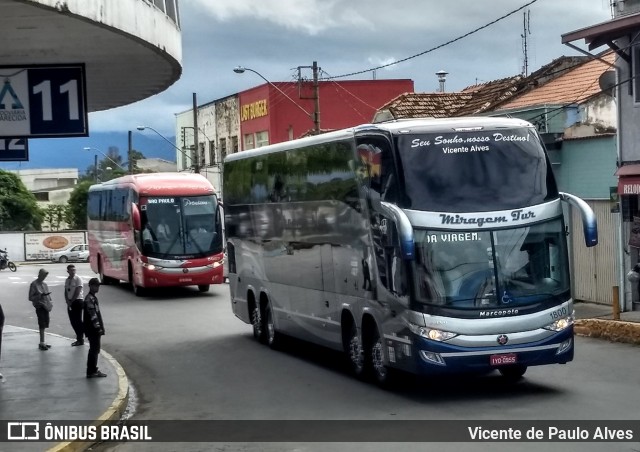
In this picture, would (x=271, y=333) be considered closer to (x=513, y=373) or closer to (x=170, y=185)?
(x=513, y=373)

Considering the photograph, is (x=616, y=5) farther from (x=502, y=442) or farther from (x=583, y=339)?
(x=502, y=442)

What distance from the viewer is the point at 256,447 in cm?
1199

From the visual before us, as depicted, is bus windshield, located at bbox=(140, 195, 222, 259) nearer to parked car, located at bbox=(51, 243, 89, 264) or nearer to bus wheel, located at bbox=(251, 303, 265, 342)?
bus wheel, located at bbox=(251, 303, 265, 342)

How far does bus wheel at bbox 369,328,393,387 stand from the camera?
15.4m

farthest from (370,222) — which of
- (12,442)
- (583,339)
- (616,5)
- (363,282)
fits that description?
(616,5)

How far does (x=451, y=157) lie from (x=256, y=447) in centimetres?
495

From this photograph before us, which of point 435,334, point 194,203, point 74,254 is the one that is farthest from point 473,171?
point 74,254

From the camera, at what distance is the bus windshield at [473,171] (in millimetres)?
14508

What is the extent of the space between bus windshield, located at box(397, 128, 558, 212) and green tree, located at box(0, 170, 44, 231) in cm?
7191

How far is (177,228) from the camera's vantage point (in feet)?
110

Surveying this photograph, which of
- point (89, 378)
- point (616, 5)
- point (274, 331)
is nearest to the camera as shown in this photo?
point (89, 378)

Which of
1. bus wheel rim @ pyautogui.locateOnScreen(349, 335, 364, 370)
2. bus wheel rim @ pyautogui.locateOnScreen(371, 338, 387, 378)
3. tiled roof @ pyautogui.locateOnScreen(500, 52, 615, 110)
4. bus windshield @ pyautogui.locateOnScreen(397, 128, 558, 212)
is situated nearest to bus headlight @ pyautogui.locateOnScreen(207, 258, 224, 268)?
tiled roof @ pyautogui.locateOnScreen(500, 52, 615, 110)

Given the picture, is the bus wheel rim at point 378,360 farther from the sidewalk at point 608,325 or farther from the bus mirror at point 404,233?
the sidewalk at point 608,325

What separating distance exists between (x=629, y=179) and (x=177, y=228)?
48.1ft
